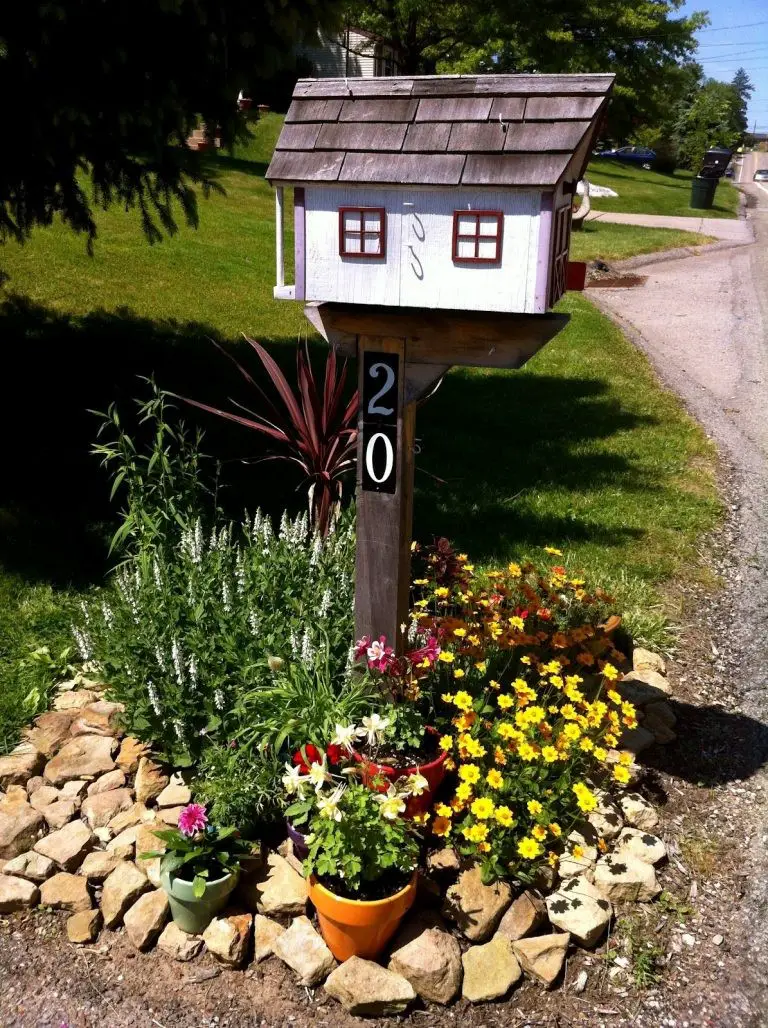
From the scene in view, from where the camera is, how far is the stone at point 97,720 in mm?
3645

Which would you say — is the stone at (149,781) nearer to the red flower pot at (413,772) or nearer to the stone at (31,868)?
the stone at (31,868)

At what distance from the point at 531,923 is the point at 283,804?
33.4 inches

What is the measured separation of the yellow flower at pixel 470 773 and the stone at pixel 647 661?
1.68 metres

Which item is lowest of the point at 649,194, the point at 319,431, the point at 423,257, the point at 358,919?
the point at 358,919

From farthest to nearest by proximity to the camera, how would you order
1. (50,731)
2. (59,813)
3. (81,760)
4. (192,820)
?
(50,731)
(81,760)
(59,813)
(192,820)

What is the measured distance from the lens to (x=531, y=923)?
2838mm

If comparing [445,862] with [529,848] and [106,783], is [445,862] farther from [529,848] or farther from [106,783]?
[106,783]

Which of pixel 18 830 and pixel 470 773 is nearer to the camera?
pixel 470 773

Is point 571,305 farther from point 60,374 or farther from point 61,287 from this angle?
point 60,374

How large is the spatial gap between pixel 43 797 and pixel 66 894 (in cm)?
48

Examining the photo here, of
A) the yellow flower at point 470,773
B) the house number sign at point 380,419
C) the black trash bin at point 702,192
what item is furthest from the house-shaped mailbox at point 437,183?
the black trash bin at point 702,192

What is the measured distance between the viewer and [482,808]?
2791 millimetres

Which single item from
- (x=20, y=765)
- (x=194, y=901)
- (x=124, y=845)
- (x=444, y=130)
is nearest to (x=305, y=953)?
(x=194, y=901)

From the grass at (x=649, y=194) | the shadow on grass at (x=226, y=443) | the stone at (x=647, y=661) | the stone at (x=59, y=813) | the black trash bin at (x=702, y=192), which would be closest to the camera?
the stone at (x=59, y=813)
